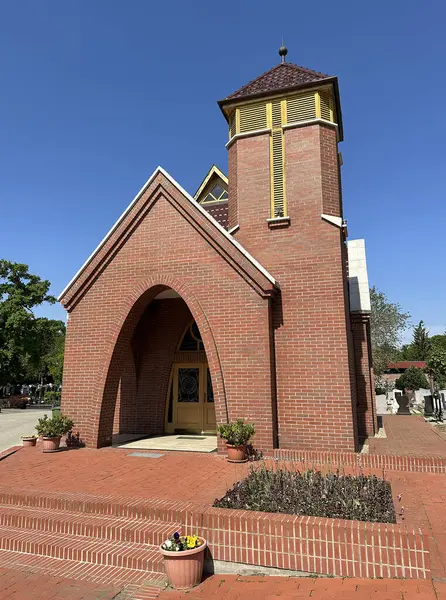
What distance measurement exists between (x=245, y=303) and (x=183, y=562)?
6234 mm

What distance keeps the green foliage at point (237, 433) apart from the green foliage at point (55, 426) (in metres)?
4.37

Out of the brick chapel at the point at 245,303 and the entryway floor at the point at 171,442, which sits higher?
the brick chapel at the point at 245,303

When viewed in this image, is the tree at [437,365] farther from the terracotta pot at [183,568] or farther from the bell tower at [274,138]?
the terracotta pot at [183,568]

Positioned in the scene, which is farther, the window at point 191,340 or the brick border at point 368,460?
the window at point 191,340

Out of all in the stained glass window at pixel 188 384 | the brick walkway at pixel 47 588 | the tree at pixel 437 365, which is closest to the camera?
the brick walkway at pixel 47 588

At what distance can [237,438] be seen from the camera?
869 cm

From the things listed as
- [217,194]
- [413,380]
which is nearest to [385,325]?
[413,380]

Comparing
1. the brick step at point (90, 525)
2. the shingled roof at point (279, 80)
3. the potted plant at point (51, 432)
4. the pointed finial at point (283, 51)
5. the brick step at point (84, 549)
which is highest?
the pointed finial at point (283, 51)

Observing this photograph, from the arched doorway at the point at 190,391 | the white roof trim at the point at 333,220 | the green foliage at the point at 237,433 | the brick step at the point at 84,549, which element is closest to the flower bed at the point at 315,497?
the brick step at the point at 84,549

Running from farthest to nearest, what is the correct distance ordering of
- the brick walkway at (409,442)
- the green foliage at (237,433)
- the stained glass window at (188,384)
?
the stained glass window at (188,384), the brick walkway at (409,442), the green foliage at (237,433)

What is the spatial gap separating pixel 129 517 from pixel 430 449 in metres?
7.45

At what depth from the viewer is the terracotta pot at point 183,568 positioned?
4527 millimetres

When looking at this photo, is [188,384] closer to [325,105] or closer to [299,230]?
[299,230]

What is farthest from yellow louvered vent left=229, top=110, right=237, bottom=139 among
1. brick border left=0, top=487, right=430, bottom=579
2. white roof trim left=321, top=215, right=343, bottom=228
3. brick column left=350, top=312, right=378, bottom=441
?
brick border left=0, top=487, right=430, bottom=579
